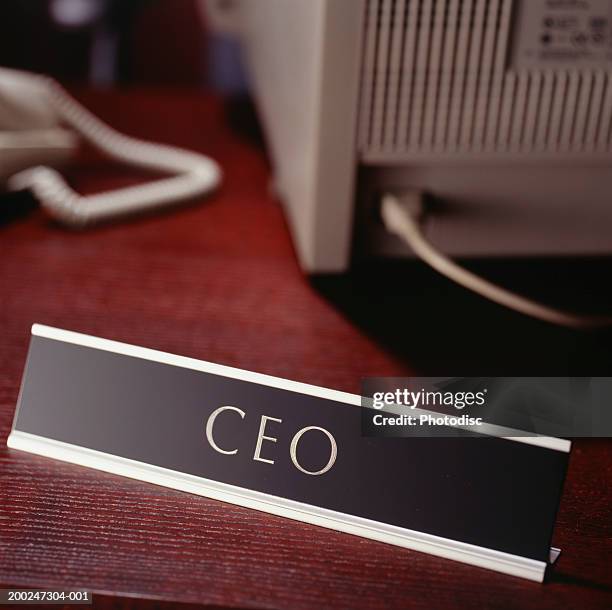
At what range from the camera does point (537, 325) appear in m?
0.50

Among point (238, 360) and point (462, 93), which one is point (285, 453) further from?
point (462, 93)

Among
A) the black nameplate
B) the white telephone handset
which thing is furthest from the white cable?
the white telephone handset

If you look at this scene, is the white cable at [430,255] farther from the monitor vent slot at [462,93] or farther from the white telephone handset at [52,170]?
the white telephone handset at [52,170]

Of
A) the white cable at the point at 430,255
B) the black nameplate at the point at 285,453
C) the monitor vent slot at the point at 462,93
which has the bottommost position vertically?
the black nameplate at the point at 285,453

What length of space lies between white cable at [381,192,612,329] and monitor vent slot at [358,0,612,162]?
3cm

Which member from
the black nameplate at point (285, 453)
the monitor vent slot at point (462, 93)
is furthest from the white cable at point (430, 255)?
the black nameplate at point (285, 453)

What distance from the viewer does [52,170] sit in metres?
0.68

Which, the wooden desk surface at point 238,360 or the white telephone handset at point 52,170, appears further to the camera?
the white telephone handset at point 52,170

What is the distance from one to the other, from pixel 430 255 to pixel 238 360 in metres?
0.14

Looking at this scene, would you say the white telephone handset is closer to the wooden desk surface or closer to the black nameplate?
the wooden desk surface

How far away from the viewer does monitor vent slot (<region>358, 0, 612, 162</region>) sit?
446 mm

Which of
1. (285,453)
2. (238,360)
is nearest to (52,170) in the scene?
(238,360)

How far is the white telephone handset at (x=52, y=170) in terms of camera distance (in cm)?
62

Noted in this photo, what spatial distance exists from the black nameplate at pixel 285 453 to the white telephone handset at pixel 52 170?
0.31 metres
